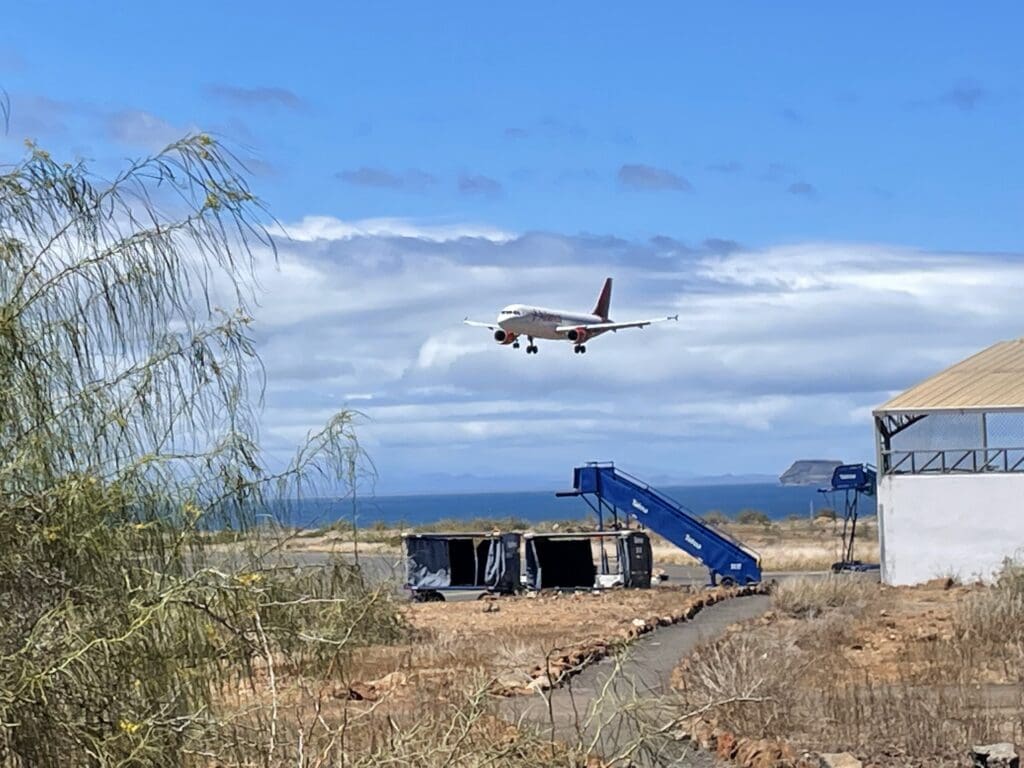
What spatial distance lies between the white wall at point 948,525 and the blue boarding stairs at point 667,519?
4213mm

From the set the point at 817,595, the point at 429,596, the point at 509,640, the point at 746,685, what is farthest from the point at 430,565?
the point at 746,685

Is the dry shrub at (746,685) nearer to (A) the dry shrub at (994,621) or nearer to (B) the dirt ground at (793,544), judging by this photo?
(A) the dry shrub at (994,621)

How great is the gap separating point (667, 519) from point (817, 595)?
10458 mm

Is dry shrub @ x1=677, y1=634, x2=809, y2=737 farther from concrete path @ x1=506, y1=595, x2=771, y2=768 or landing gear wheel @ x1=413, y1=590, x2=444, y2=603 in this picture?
landing gear wheel @ x1=413, y1=590, x2=444, y2=603

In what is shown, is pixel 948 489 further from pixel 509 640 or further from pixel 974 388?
pixel 509 640

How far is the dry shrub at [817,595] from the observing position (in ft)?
102

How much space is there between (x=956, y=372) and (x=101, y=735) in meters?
38.6

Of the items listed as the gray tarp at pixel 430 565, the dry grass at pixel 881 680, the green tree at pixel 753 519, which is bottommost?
the dry grass at pixel 881 680

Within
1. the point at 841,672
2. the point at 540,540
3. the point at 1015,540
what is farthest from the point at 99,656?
the point at 540,540

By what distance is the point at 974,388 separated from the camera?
40250mm

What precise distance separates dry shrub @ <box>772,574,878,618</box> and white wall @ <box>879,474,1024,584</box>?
4.22 m

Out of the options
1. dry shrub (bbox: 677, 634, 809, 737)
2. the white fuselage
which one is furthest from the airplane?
dry shrub (bbox: 677, 634, 809, 737)

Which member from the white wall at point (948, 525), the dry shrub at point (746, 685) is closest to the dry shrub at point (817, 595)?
the white wall at point (948, 525)

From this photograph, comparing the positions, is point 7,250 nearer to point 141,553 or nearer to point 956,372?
point 141,553
